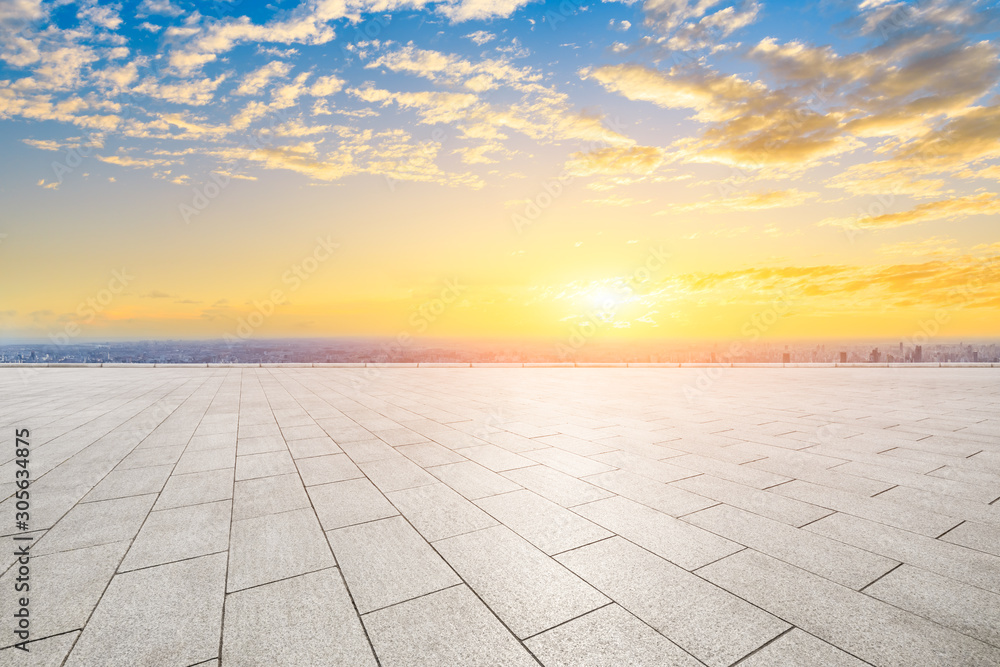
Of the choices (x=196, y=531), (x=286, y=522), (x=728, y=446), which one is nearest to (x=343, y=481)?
(x=286, y=522)

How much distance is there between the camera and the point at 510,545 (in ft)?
14.3

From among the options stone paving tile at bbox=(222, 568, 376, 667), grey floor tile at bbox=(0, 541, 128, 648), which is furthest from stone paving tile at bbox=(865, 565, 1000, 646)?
grey floor tile at bbox=(0, 541, 128, 648)

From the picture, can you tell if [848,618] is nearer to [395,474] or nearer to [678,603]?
[678,603]

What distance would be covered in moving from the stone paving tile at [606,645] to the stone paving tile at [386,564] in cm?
105

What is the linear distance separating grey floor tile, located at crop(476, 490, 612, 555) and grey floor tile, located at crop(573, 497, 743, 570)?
0.22 meters

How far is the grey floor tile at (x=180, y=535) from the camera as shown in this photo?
13.6ft

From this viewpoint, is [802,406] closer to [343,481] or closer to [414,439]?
[414,439]

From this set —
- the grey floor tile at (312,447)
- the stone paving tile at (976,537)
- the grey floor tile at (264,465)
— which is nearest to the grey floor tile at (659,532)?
the stone paving tile at (976,537)

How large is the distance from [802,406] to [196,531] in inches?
575

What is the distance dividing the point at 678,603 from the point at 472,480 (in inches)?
135

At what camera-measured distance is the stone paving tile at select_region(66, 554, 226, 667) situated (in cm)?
287

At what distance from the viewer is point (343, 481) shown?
6293 millimetres

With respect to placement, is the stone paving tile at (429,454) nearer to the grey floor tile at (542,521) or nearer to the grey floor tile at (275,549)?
the grey floor tile at (542,521)

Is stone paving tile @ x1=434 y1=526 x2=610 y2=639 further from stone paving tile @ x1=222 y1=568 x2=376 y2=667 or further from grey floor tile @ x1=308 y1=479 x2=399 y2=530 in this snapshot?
grey floor tile @ x1=308 y1=479 x2=399 y2=530
